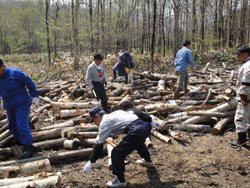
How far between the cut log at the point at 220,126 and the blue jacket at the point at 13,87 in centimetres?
452

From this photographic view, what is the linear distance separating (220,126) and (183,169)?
1.95 metres

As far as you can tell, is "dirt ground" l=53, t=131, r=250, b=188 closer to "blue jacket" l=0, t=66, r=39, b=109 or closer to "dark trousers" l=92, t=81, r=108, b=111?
"blue jacket" l=0, t=66, r=39, b=109

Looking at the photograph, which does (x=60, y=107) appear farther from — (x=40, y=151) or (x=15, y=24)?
(x=15, y=24)

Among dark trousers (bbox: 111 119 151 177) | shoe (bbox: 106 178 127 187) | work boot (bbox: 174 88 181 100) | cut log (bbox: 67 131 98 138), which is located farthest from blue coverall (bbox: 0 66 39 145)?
work boot (bbox: 174 88 181 100)

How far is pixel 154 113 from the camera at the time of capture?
21.4ft

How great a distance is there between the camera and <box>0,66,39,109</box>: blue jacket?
163 inches

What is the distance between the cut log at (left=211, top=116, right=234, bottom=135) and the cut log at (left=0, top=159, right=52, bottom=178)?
3992 millimetres

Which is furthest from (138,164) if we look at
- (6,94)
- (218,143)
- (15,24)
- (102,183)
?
(15,24)

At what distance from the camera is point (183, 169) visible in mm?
3949

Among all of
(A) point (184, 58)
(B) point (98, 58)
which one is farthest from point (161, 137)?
(A) point (184, 58)

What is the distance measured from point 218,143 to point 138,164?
81.5 inches

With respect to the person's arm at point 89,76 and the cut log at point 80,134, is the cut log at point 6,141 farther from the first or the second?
the person's arm at point 89,76

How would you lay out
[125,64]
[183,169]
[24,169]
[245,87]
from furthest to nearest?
[125,64] < [245,87] < [183,169] < [24,169]

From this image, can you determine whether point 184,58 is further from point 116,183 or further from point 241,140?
point 116,183
